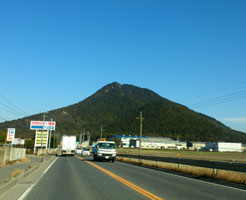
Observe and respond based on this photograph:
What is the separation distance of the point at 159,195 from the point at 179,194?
844 millimetres

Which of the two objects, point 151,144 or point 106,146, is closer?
point 106,146

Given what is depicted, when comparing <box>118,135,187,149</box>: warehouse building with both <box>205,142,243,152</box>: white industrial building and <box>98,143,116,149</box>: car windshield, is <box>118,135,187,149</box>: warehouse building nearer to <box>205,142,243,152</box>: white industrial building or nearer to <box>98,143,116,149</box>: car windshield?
<box>205,142,243,152</box>: white industrial building

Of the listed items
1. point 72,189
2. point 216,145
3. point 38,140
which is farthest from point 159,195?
point 216,145

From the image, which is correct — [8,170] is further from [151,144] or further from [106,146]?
[151,144]

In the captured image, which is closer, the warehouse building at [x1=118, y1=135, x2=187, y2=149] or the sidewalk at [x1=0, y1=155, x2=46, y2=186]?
the sidewalk at [x1=0, y1=155, x2=46, y2=186]

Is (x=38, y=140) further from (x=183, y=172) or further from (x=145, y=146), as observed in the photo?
(x=145, y=146)

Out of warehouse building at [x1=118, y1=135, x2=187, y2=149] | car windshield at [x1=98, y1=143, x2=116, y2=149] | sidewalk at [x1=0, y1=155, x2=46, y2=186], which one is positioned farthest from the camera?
warehouse building at [x1=118, y1=135, x2=187, y2=149]

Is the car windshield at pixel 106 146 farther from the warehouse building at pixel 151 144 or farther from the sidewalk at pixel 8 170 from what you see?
the warehouse building at pixel 151 144

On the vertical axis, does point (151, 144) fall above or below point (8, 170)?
above

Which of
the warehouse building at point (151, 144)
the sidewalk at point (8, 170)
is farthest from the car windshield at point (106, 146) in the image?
the warehouse building at point (151, 144)

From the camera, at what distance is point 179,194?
9.24m

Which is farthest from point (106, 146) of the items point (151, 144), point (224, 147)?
point (151, 144)

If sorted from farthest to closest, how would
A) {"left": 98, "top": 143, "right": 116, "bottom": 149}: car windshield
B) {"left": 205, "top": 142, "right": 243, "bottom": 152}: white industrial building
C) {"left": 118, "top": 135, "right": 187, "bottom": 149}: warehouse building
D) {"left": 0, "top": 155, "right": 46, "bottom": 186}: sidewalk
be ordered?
{"left": 118, "top": 135, "right": 187, "bottom": 149}: warehouse building < {"left": 205, "top": 142, "right": 243, "bottom": 152}: white industrial building < {"left": 98, "top": 143, "right": 116, "bottom": 149}: car windshield < {"left": 0, "top": 155, "right": 46, "bottom": 186}: sidewalk

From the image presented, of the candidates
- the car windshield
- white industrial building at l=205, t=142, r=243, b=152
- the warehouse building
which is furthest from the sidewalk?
the warehouse building
